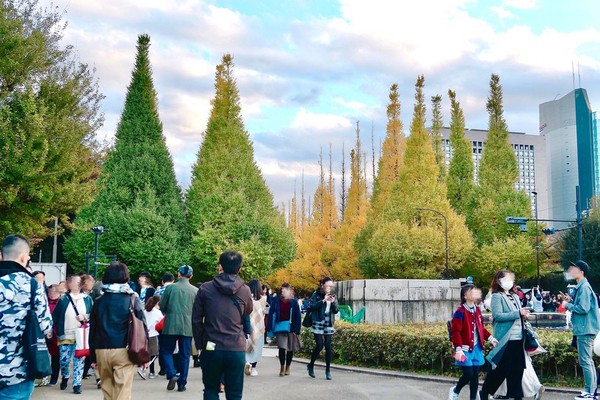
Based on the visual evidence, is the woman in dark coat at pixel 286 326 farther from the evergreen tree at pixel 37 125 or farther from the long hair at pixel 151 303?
the evergreen tree at pixel 37 125

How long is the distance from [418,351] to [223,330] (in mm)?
7021

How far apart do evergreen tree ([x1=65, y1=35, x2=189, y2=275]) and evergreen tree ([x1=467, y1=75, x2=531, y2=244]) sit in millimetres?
20651

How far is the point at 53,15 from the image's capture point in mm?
17766

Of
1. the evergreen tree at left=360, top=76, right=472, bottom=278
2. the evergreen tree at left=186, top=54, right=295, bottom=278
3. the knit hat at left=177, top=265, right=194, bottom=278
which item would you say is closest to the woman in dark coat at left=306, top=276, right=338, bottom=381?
the knit hat at left=177, top=265, right=194, bottom=278

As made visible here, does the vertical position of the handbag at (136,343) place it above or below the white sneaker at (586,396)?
above

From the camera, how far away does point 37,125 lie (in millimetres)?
14867

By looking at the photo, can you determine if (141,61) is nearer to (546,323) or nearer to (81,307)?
(546,323)

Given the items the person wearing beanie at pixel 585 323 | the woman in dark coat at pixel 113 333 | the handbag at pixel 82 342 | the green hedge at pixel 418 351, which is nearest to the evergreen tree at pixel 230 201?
the green hedge at pixel 418 351

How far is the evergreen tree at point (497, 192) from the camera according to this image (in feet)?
142

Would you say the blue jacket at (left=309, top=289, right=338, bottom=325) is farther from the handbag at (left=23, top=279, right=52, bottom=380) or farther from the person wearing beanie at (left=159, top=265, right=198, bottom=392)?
the handbag at (left=23, top=279, right=52, bottom=380)

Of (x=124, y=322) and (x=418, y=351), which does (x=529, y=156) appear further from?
(x=124, y=322)

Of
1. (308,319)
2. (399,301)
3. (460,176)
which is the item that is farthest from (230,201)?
(308,319)

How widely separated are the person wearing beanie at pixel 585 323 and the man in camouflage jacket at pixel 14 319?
7107 millimetres

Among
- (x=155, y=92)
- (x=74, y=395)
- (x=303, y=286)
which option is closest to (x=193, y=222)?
(x=155, y=92)
